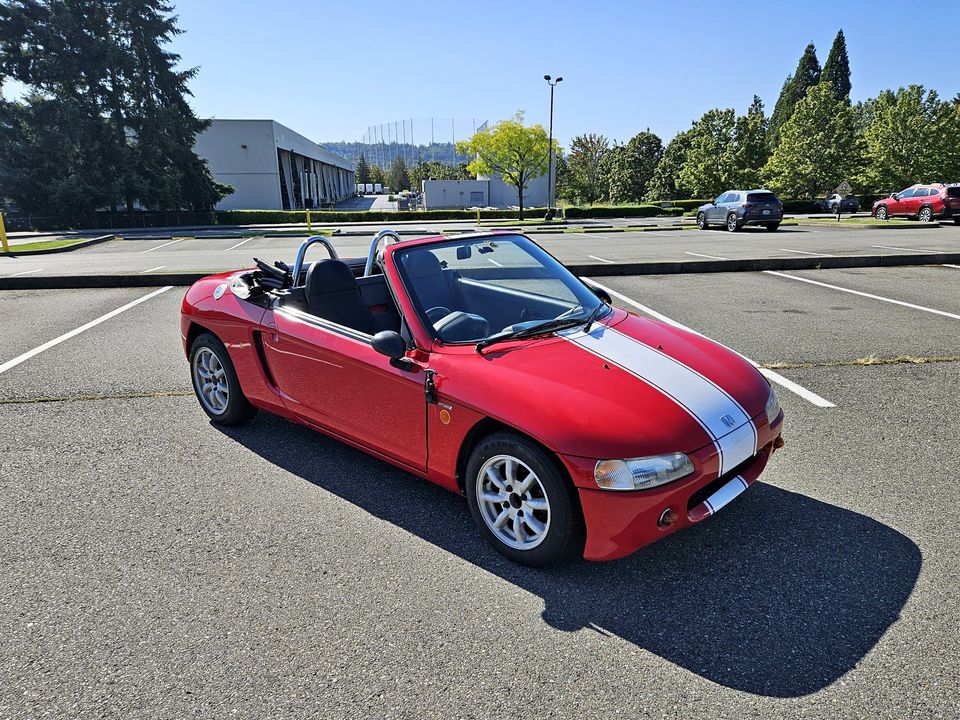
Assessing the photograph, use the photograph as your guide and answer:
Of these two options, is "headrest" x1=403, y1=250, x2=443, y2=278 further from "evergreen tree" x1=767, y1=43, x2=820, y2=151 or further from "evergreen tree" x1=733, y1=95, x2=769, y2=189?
"evergreen tree" x1=767, y1=43, x2=820, y2=151

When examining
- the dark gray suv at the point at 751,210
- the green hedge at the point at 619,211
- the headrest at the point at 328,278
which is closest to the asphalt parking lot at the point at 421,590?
the headrest at the point at 328,278

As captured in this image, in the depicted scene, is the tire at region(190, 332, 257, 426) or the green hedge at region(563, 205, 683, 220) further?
the green hedge at region(563, 205, 683, 220)

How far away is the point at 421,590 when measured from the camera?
2.72 m

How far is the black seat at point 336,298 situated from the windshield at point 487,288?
0.54 m

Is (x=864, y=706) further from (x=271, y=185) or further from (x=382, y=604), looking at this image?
(x=271, y=185)

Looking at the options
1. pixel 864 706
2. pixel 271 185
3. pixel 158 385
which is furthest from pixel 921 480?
pixel 271 185

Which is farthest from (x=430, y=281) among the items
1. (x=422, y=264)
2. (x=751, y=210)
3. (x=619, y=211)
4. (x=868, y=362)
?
(x=619, y=211)

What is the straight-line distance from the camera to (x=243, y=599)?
8.79 ft

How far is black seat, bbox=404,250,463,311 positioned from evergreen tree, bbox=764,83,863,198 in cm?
5434

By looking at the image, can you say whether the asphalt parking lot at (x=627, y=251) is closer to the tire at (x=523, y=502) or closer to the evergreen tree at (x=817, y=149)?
the tire at (x=523, y=502)

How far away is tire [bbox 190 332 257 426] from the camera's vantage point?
14.4ft

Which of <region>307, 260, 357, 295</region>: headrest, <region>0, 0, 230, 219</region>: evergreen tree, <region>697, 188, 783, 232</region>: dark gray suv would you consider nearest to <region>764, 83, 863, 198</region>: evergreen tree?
<region>697, 188, 783, 232</region>: dark gray suv

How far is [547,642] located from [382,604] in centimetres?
72

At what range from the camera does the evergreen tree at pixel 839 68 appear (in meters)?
78.7
